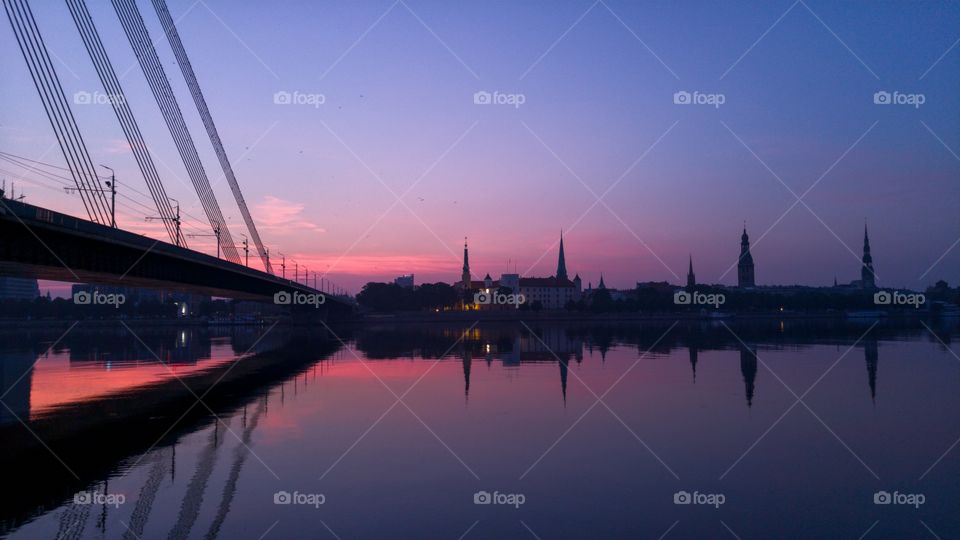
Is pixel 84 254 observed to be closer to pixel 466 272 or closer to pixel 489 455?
pixel 489 455

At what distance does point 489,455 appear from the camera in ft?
57.1

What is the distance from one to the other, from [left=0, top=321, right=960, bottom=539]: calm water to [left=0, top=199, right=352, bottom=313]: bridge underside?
5.08m

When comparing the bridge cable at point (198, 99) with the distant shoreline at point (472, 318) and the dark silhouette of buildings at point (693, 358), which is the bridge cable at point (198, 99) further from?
the distant shoreline at point (472, 318)

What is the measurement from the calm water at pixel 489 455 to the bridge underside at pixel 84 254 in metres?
5.08

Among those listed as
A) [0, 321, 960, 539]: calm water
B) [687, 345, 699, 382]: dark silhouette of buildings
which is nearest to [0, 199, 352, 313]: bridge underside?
[0, 321, 960, 539]: calm water

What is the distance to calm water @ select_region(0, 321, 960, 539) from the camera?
12727mm

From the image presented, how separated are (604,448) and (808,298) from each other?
174 m

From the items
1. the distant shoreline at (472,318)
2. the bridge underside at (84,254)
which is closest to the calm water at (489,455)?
the bridge underside at (84,254)

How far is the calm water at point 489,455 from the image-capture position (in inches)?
501

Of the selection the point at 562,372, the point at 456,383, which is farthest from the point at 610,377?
the point at 456,383

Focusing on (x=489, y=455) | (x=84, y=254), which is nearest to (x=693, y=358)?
(x=489, y=455)

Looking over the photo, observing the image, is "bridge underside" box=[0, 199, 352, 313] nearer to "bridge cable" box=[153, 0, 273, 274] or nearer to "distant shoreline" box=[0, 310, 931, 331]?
"bridge cable" box=[153, 0, 273, 274]

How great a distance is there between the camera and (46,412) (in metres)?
24.2

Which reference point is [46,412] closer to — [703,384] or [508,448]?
[508,448]
